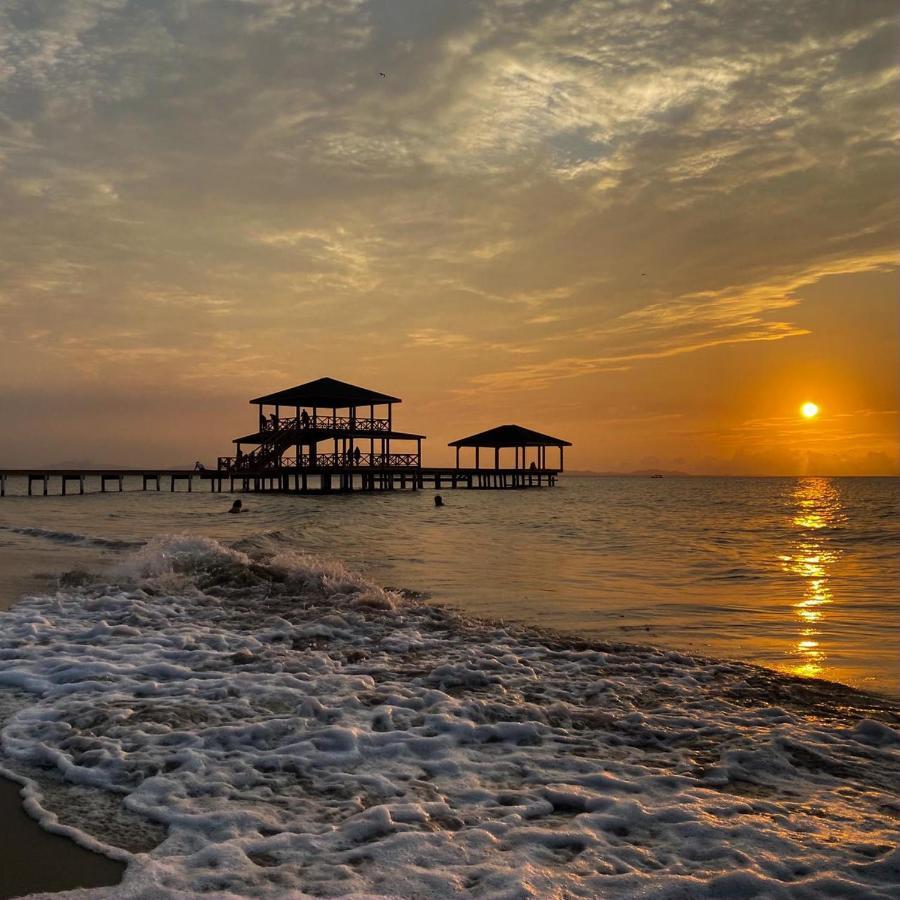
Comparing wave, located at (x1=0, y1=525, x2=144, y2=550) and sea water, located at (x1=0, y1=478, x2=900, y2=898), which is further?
wave, located at (x1=0, y1=525, x2=144, y2=550)

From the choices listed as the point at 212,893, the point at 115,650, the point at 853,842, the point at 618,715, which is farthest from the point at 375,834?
the point at 115,650

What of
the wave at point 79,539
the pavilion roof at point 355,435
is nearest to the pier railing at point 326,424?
the pavilion roof at point 355,435

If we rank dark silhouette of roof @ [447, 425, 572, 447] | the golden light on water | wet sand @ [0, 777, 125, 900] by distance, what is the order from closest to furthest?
wet sand @ [0, 777, 125, 900], the golden light on water, dark silhouette of roof @ [447, 425, 572, 447]

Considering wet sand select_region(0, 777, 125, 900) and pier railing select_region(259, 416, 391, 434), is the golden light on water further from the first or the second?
pier railing select_region(259, 416, 391, 434)

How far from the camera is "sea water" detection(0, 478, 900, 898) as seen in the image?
285 cm

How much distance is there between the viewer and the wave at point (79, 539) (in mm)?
15680

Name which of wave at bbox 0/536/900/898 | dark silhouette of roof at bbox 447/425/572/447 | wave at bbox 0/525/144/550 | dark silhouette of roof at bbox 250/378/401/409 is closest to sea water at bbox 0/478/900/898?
wave at bbox 0/536/900/898

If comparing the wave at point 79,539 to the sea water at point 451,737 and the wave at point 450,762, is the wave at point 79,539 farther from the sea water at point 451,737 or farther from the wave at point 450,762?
the wave at point 450,762

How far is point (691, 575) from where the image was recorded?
495 inches

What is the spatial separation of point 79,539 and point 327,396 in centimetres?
2455

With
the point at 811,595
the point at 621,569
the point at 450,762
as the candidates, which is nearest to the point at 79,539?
the point at 621,569

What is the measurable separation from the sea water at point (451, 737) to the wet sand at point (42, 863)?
0.07 metres

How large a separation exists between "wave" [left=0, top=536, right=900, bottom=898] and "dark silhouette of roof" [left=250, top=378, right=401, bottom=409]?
34.0 meters

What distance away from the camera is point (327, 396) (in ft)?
134
